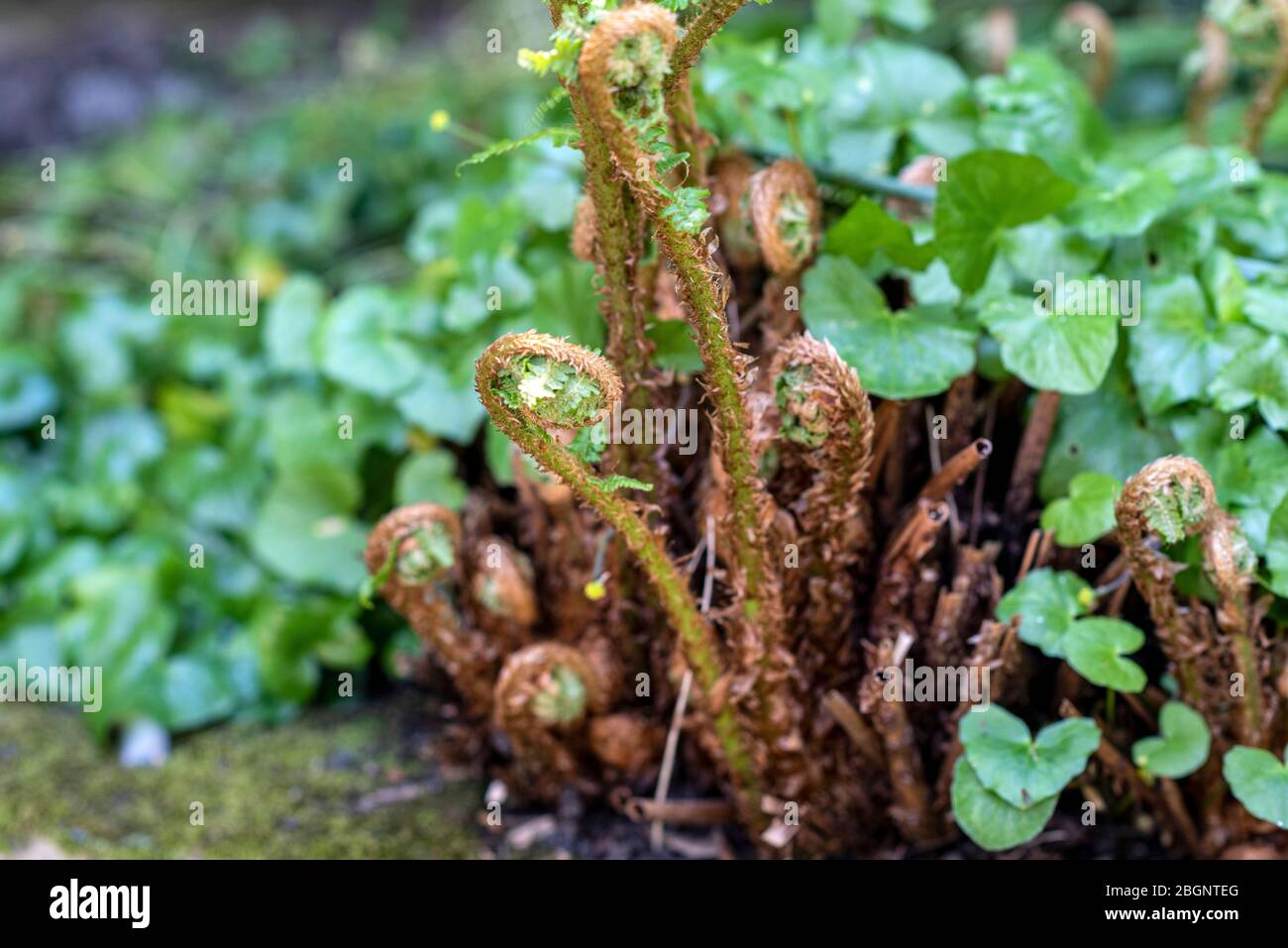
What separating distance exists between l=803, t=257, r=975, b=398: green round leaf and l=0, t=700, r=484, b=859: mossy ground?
788 mm

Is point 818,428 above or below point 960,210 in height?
below

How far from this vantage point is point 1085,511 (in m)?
1.25

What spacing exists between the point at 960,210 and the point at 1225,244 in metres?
0.45

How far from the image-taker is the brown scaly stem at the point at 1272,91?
156cm

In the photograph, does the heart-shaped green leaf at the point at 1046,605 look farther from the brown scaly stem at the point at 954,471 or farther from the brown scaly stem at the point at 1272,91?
the brown scaly stem at the point at 1272,91

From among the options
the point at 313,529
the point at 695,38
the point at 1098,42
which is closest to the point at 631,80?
the point at 695,38

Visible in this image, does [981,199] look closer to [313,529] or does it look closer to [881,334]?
[881,334]

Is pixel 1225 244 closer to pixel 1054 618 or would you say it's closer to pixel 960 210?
pixel 960 210

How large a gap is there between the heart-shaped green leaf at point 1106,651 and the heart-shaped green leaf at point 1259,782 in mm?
121

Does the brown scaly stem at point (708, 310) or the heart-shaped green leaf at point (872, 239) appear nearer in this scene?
the brown scaly stem at point (708, 310)

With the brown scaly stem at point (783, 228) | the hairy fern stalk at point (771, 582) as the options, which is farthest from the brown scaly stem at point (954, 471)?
the brown scaly stem at point (783, 228)

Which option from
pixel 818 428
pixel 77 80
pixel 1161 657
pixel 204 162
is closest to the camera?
pixel 818 428
